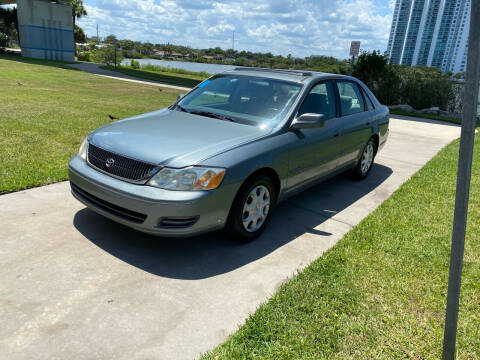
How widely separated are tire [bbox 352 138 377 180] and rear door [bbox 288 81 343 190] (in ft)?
3.54

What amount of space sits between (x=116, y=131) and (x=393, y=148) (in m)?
7.30

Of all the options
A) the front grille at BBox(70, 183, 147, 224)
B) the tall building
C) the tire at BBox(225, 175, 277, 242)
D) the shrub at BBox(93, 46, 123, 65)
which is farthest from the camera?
the tall building

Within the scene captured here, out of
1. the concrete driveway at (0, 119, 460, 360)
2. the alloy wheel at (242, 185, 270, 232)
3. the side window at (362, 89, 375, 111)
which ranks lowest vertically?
the concrete driveway at (0, 119, 460, 360)

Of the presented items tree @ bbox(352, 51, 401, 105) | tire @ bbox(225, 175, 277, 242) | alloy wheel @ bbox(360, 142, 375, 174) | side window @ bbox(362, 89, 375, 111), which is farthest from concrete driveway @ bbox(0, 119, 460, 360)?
tree @ bbox(352, 51, 401, 105)

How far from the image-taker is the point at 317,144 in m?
4.60

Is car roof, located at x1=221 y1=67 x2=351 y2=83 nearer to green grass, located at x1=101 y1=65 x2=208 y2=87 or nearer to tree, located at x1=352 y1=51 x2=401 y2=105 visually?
tree, located at x1=352 y1=51 x2=401 y2=105

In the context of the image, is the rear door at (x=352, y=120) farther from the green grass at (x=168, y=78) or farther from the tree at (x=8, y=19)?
the tree at (x=8, y=19)

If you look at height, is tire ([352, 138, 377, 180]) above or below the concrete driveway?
above

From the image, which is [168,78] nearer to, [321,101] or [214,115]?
[321,101]

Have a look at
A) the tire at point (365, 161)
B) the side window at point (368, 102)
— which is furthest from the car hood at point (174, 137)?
the side window at point (368, 102)

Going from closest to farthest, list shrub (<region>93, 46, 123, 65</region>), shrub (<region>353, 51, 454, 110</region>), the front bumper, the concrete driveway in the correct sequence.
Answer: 1. the concrete driveway
2. the front bumper
3. shrub (<region>353, 51, 454, 110</region>)
4. shrub (<region>93, 46, 123, 65</region>)

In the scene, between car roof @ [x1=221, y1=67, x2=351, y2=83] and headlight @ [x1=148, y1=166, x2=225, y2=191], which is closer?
headlight @ [x1=148, y1=166, x2=225, y2=191]

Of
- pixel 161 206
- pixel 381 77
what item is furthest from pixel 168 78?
pixel 161 206

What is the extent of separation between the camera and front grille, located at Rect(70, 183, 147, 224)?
10.9 ft
